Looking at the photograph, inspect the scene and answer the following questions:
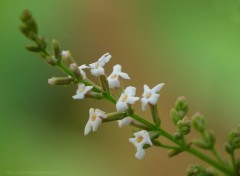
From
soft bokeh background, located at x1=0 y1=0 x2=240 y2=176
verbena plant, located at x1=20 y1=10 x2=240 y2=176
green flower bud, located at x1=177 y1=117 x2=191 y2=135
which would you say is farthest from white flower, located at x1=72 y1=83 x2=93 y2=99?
soft bokeh background, located at x1=0 y1=0 x2=240 y2=176

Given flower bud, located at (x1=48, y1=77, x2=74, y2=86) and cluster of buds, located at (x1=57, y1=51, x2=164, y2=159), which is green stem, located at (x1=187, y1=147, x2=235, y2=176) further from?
flower bud, located at (x1=48, y1=77, x2=74, y2=86)

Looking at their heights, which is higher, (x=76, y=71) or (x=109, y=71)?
(x=109, y=71)

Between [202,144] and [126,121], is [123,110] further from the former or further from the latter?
[202,144]

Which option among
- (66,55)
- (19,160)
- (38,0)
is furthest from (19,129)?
(66,55)

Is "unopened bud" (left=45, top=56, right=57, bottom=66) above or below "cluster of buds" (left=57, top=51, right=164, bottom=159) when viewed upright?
above

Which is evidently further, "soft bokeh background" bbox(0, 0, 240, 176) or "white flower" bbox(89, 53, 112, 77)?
"soft bokeh background" bbox(0, 0, 240, 176)

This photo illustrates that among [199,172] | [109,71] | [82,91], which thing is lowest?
[199,172]

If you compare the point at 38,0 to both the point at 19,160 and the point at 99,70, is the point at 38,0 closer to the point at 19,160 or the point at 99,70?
the point at 19,160

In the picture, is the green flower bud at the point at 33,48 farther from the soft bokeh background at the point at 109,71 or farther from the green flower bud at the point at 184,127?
the soft bokeh background at the point at 109,71

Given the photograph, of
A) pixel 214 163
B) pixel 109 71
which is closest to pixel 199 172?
pixel 214 163
